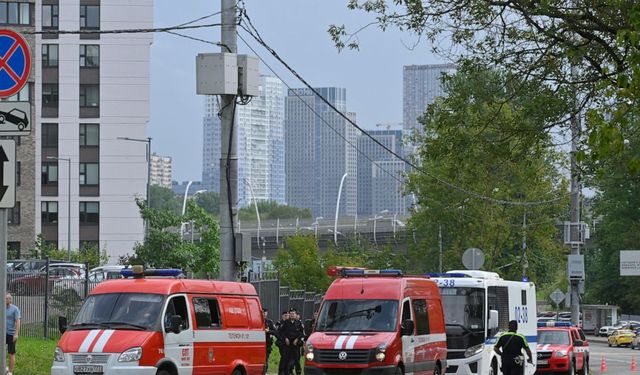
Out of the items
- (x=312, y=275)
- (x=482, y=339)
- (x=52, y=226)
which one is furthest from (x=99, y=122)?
(x=482, y=339)

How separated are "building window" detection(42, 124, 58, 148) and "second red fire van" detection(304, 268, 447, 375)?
64.2 metres

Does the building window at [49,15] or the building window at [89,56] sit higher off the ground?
the building window at [49,15]

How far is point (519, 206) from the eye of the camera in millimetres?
55406

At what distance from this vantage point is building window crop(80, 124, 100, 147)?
287ft

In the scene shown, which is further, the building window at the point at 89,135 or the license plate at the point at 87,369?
the building window at the point at 89,135

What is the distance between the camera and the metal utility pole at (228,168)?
23.3 metres

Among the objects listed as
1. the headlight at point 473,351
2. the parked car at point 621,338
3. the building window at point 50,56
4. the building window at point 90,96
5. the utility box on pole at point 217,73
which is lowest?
the parked car at point 621,338

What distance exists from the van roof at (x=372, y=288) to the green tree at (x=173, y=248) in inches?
958

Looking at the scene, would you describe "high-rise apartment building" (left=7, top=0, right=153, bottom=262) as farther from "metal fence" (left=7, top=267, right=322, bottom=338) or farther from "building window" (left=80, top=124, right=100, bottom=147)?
"metal fence" (left=7, top=267, right=322, bottom=338)

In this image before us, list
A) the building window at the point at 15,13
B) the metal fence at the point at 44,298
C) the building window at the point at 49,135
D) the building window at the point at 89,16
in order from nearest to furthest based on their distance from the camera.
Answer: the metal fence at the point at 44,298, the building window at the point at 15,13, the building window at the point at 89,16, the building window at the point at 49,135

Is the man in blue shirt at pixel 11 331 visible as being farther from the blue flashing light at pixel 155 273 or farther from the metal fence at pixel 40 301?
the metal fence at pixel 40 301

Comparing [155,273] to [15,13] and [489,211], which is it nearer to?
[489,211]

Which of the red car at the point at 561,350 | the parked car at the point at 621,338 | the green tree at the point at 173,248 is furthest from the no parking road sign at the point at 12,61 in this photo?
the parked car at the point at 621,338

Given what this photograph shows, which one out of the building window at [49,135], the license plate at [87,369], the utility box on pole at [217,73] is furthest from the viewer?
the building window at [49,135]
